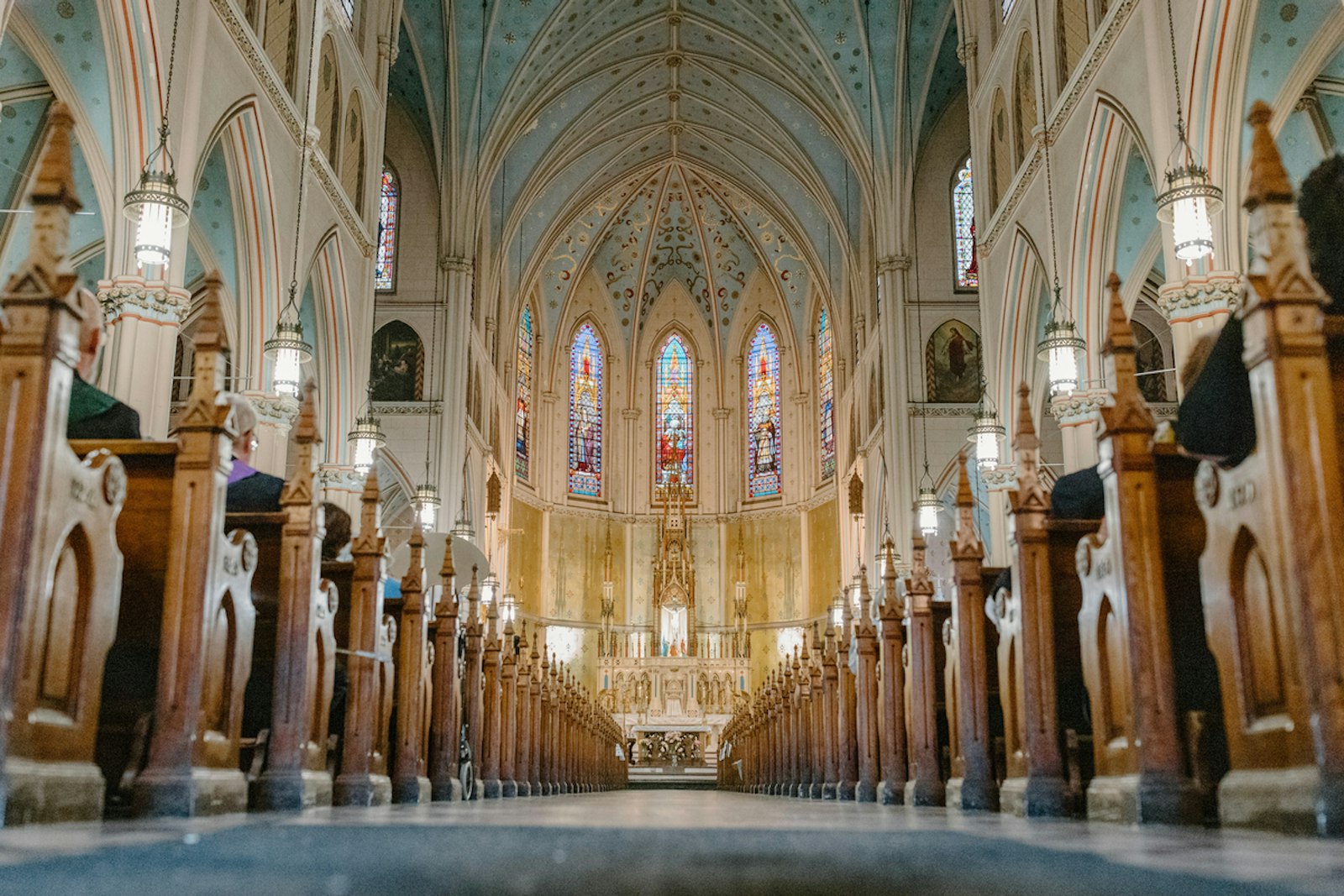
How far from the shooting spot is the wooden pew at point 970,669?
22.8 feet

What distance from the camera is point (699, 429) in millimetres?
33500

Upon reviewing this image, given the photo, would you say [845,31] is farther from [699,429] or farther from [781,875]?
[781,875]

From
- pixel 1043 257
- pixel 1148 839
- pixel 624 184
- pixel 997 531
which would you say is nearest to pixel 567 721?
pixel 997 531

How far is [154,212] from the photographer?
912 centimetres

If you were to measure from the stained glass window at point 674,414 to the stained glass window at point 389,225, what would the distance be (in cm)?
1116

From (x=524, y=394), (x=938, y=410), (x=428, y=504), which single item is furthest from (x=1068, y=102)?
(x=524, y=394)

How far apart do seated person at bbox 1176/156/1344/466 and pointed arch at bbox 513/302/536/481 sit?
26754 millimetres

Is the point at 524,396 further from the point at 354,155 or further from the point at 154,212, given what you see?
the point at 154,212

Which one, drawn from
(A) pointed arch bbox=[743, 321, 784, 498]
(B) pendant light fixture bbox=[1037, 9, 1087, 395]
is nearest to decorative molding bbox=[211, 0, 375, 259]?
(B) pendant light fixture bbox=[1037, 9, 1087, 395]

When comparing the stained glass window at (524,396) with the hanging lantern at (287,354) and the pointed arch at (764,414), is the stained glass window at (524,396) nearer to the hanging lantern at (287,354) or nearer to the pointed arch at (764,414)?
the pointed arch at (764,414)

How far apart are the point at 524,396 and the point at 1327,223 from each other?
27758 mm

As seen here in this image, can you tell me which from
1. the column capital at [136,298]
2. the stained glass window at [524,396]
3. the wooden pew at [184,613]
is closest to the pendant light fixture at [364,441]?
the column capital at [136,298]

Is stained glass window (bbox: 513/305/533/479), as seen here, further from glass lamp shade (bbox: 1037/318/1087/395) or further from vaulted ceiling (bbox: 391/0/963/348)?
glass lamp shade (bbox: 1037/318/1087/395)

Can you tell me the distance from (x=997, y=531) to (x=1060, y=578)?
38.0 ft
